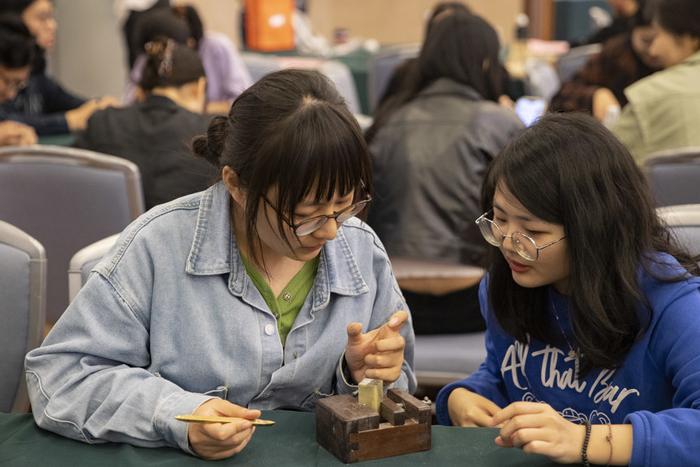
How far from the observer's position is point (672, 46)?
327 centimetres

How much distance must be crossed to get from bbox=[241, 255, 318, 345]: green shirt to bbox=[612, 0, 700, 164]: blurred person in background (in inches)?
66.8

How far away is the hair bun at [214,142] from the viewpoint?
1.73 metres

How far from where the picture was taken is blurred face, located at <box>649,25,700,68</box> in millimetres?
3246

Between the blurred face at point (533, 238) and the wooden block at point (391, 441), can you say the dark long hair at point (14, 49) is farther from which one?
the wooden block at point (391, 441)

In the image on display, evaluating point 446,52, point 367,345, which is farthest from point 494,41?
point 367,345

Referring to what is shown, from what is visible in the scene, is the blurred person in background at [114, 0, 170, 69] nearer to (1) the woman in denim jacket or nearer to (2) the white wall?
(2) the white wall

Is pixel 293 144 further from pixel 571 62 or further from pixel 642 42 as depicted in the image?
pixel 571 62

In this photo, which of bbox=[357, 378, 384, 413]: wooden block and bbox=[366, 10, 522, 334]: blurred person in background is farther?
bbox=[366, 10, 522, 334]: blurred person in background

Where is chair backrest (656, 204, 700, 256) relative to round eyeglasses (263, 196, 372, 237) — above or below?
below

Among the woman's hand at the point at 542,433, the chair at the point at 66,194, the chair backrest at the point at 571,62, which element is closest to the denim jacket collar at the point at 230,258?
the woman's hand at the point at 542,433

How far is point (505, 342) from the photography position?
1849 millimetres

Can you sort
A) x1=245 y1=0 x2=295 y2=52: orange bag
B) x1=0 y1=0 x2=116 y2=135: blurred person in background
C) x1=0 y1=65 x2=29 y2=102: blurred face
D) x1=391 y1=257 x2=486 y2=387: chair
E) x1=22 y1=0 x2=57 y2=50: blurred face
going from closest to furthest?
1. x1=391 y1=257 x2=486 y2=387: chair
2. x1=0 y1=65 x2=29 y2=102: blurred face
3. x1=0 y1=0 x2=116 y2=135: blurred person in background
4. x1=22 y1=0 x2=57 y2=50: blurred face
5. x1=245 y1=0 x2=295 y2=52: orange bag

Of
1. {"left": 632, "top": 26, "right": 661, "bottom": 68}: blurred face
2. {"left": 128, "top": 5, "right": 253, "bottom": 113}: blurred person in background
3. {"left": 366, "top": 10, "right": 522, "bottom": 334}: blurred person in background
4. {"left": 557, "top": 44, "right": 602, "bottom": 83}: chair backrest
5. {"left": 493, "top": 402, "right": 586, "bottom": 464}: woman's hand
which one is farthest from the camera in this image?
{"left": 557, "top": 44, "right": 602, "bottom": 83}: chair backrest

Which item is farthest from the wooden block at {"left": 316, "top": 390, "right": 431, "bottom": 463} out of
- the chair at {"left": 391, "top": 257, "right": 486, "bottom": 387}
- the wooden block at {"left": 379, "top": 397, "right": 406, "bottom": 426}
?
the chair at {"left": 391, "top": 257, "right": 486, "bottom": 387}
